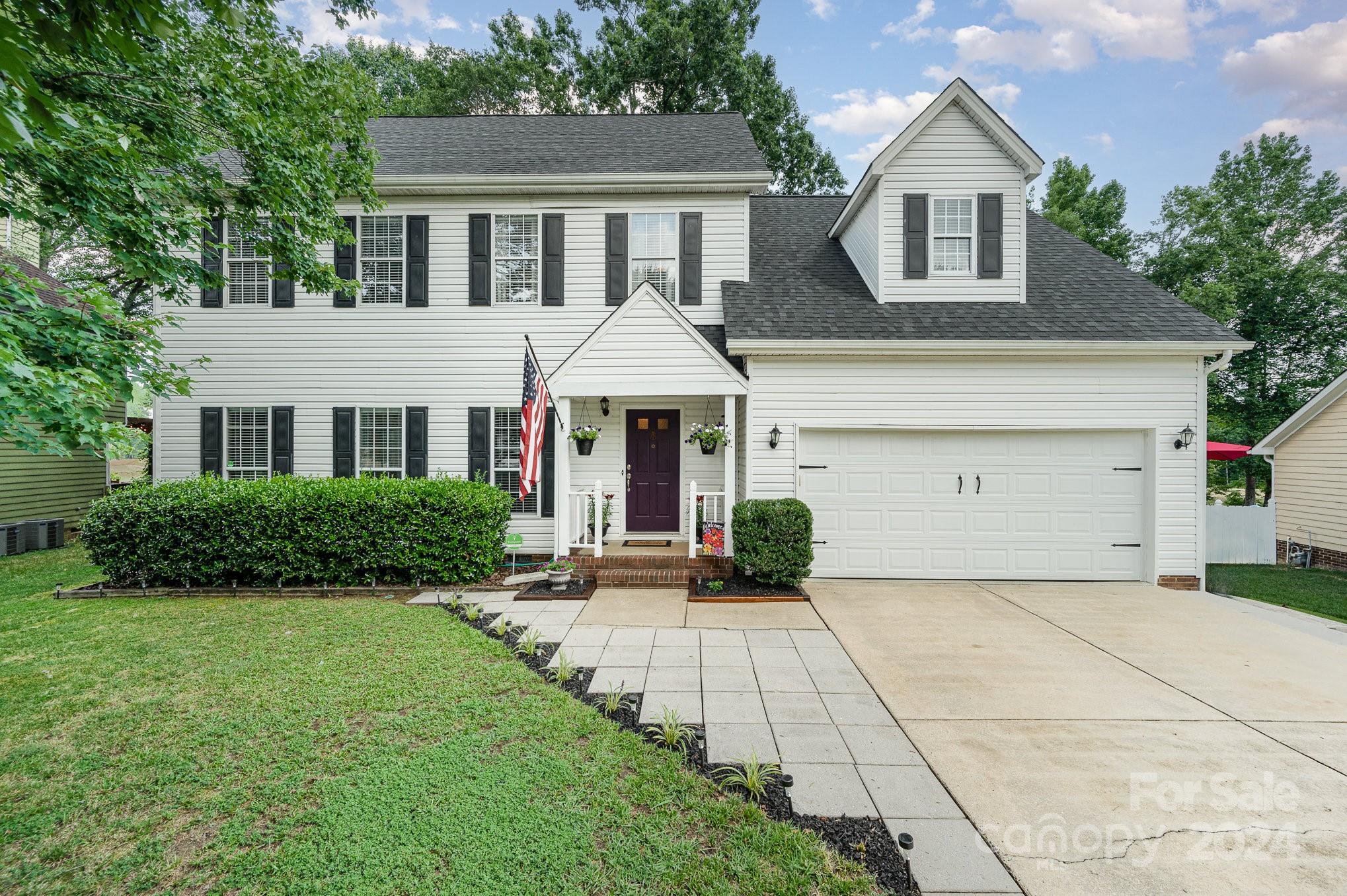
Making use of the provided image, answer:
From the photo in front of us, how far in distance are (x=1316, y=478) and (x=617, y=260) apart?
16824 millimetres

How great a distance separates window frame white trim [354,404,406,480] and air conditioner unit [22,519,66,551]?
7083 millimetres

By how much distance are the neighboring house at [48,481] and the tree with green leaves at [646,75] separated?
14090 millimetres

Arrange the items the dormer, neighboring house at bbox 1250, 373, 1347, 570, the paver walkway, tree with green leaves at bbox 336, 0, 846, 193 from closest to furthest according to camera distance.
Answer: the paver walkway < the dormer < neighboring house at bbox 1250, 373, 1347, 570 < tree with green leaves at bbox 336, 0, 846, 193

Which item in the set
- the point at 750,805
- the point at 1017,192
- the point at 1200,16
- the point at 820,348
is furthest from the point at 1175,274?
the point at 750,805

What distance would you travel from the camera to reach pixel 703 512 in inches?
317

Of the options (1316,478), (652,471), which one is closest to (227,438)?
(652,471)

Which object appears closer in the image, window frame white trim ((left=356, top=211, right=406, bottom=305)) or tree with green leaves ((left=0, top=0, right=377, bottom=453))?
tree with green leaves ((left=0, top=0, right=377, bottom=453))

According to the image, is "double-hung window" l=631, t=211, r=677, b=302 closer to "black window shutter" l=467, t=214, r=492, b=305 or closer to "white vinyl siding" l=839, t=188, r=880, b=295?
"black window shutter" l=467, t=214, r=492, b=305

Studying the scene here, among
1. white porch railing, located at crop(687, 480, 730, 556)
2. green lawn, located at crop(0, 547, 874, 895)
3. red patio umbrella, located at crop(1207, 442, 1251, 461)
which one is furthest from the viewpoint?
red patio umbrella, located at crop(1207, 442, 1251, 461)

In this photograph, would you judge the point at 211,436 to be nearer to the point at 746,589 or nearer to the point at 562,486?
the point at 562,486

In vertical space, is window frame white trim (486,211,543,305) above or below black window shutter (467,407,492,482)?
above

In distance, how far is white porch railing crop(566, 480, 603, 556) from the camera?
7.47m

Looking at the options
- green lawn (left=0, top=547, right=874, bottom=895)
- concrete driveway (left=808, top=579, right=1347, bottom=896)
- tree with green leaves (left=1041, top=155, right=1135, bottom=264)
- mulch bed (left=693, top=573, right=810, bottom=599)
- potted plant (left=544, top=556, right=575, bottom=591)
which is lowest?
concrete driveway (left=808, top=579, right=1347, bottom=896)

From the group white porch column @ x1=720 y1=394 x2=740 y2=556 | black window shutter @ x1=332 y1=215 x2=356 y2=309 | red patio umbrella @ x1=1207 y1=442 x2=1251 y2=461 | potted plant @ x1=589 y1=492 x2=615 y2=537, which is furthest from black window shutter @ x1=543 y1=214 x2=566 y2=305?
red patio umbrella @ x1=1207 y1=442 x2=1251 y2=461
